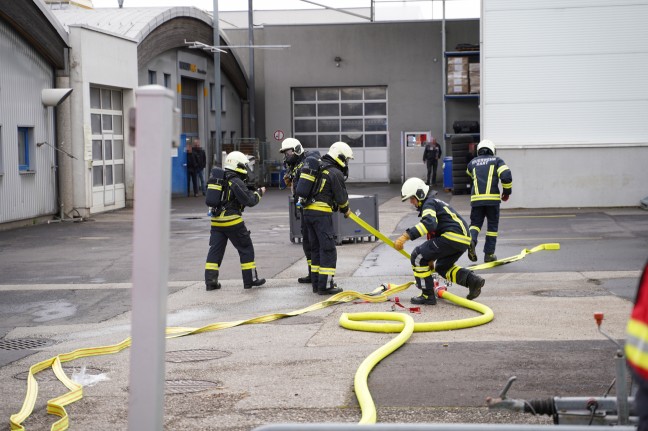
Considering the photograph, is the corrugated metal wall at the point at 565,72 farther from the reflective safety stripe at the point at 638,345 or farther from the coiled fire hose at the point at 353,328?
the reflective safety stripe at the point at 638,345

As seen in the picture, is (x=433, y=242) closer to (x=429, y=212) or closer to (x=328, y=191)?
(x=429, y=212)

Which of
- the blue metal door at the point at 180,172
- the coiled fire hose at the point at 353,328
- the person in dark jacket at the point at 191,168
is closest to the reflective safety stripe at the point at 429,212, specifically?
the coiled fire hose at the point at 353,328

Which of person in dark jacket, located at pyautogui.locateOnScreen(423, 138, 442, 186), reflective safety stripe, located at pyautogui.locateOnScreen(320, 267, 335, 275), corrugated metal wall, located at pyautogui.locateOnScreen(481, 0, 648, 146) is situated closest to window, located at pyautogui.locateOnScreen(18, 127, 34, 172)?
corrugated metal wall, located at pyautogui.locateOnScreen(481, 0, 648, 146)

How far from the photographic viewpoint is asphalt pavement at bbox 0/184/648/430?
720cm

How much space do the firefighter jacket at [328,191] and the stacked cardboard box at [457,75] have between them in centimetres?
2555

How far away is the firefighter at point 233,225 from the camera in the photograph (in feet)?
43.6

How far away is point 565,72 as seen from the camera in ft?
85.5

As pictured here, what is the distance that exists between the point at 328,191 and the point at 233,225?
1.36 m

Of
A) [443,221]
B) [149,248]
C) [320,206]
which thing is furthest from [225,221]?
[149,248]

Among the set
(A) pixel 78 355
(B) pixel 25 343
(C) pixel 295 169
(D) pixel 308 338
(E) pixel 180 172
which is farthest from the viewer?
(E) pixel 180 172

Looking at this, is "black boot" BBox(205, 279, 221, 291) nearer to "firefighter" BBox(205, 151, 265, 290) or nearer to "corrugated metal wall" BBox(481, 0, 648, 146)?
"firefighter" BBox(205, 151, 265, 290)

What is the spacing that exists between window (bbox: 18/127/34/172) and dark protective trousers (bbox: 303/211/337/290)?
13.9 meters

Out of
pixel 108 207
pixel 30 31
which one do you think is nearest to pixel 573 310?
pixel 30 31

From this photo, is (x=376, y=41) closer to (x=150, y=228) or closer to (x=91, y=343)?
(x=91, y=343)
